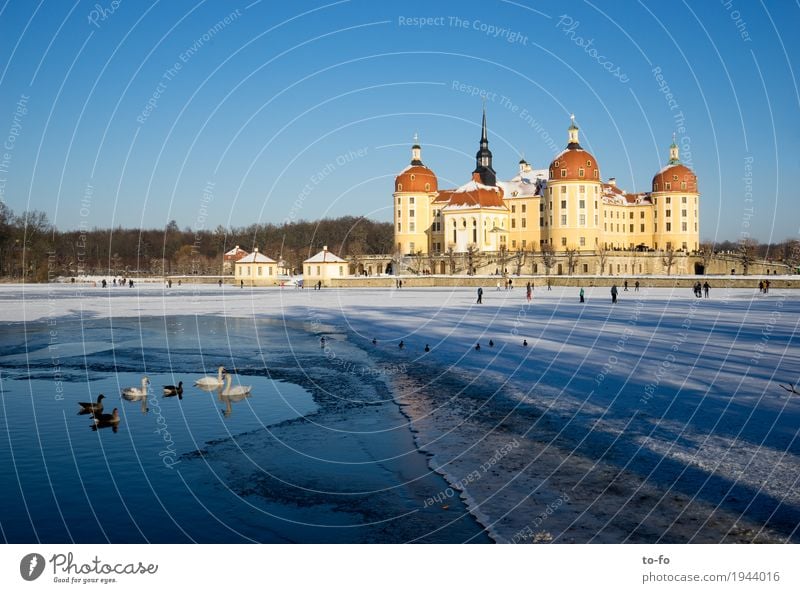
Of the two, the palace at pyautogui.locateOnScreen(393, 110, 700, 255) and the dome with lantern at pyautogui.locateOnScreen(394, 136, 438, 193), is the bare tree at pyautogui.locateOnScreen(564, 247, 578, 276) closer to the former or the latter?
the palace at pyautogui.locateOnScreen(393, 110, 700, 255)

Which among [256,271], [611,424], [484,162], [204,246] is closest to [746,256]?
[484,162]

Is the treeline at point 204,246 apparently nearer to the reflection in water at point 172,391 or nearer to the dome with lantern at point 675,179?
the dome with lantern at point 675,179

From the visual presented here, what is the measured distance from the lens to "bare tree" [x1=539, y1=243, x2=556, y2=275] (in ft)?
298

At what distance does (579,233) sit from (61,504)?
91.9 m

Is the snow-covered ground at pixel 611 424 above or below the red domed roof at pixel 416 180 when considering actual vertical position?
below

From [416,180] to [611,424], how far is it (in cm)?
9697

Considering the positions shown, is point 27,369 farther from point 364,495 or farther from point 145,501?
point 364,495

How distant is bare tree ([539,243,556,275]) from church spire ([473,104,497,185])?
21.4 metres

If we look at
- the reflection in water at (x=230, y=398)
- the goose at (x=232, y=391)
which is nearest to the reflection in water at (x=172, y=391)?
the reflection in water at (x=230, y=398)

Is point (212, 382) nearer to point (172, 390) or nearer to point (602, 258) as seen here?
point (172, 390)

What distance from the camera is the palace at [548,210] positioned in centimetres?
9675

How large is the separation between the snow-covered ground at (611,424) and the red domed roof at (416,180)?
3149 inches

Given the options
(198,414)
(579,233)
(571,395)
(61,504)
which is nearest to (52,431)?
(198,414)
